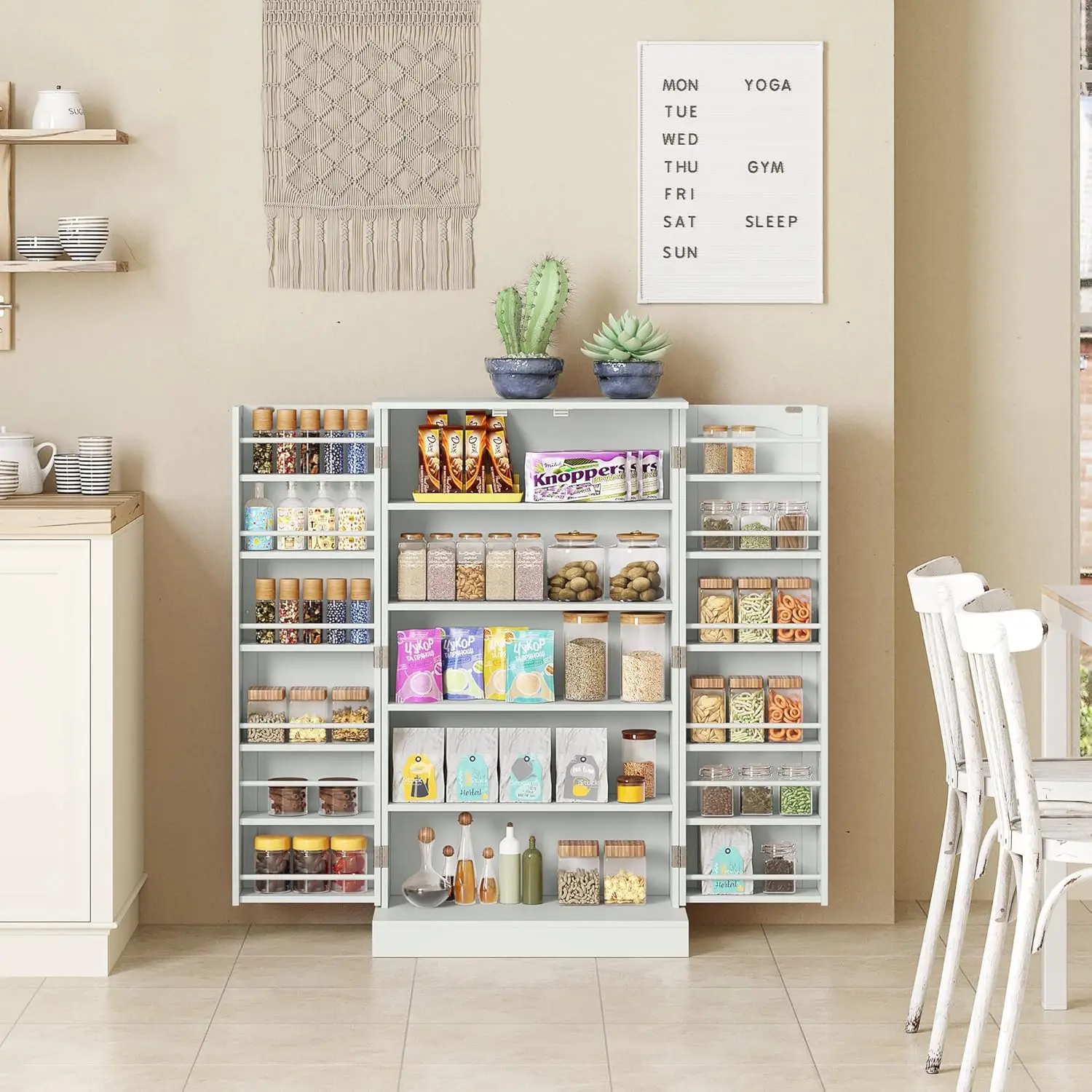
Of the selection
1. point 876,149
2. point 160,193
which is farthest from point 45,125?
point 876,149

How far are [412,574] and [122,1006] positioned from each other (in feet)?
4.08

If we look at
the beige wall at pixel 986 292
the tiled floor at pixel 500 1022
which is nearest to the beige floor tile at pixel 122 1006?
the tiled floor at pixel 500 1022

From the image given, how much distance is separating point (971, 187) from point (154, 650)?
264cm

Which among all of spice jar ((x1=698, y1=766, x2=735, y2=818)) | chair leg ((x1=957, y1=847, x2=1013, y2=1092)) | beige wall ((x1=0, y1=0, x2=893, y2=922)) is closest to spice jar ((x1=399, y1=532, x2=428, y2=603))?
beige wall ((x1=0, y1=0, x2=893, y2=922))

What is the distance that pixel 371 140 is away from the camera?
12.8ft

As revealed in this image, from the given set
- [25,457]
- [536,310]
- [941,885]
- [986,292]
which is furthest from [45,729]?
[986,292]

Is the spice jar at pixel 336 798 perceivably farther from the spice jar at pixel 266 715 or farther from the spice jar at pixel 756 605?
the spice jar at pixel 756 605

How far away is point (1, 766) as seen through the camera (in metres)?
3.52

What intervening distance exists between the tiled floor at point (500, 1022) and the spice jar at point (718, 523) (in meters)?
1.06

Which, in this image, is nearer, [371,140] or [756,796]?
[756,796]

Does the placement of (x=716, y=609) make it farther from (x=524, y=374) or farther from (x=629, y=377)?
(x=524, y=374)

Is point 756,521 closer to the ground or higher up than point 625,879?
higher up

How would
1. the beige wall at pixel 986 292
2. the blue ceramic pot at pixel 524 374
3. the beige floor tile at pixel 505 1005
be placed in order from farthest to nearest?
the beige wall at pixel 986 292 < the blue ceramic pot at pixel 524 374 < the beige floor tile at pixel 505 1005

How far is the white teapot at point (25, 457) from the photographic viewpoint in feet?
12.4
